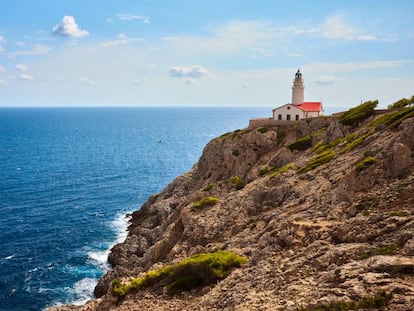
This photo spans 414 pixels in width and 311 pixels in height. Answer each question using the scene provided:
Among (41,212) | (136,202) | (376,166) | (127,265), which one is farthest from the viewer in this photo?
(136,202)

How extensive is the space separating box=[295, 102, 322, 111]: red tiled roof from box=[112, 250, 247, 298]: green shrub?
5434cm

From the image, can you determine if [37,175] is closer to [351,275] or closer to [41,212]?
[41,212]

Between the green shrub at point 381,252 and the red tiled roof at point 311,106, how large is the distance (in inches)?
2331

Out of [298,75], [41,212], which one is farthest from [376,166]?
[41,212]

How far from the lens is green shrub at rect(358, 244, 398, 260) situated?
16288mm

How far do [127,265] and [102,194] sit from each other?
44.9 meters

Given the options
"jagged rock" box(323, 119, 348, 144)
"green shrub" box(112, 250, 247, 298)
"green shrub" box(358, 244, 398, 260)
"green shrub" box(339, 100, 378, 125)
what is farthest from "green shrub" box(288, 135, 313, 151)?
"green shrub" box(358, 244, 398, 260)

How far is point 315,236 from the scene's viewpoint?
2183cm

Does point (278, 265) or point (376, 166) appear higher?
point (376, 166)

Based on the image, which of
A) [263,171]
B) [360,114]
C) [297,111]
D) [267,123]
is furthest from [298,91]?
[263,171]

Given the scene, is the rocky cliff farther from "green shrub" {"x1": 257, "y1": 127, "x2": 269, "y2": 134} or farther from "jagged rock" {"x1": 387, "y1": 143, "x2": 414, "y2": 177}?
"green shrub" {"x1": 257, "y1": 127, "x2": 269, "y2": 134}

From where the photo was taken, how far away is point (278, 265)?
20266 millimetres

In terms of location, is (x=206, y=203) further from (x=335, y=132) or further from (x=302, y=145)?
(x=302, y=145)

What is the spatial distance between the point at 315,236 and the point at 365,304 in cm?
825
